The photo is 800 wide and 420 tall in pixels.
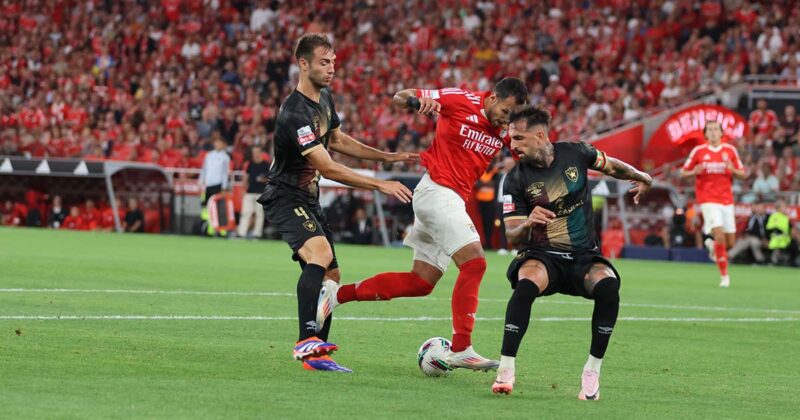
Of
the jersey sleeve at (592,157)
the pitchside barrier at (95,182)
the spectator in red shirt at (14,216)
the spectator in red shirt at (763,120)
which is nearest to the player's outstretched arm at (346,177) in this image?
the jersey sleeve at (592,157)

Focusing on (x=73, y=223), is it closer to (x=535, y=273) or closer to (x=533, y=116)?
(x=533, y=116)

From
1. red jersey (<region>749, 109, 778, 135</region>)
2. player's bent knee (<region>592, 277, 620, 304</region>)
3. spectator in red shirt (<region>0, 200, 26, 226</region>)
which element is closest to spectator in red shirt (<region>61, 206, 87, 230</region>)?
spectator in red shirt (<region>0, 200, 26, 226</region>)

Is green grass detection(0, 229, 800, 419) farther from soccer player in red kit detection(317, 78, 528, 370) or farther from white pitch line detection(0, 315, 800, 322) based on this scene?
soccer player in red kit detection(317, 78, 528, 370)

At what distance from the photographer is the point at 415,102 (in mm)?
9234

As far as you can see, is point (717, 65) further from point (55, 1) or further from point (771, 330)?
point (55, 1)

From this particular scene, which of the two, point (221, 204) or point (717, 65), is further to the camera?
point (717, 65)

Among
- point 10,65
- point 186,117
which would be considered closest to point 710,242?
point 186,117

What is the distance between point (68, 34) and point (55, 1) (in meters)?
1.91

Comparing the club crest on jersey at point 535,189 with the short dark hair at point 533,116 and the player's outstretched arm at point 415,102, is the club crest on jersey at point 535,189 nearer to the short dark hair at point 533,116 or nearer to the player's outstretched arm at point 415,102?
the short dark hair at point 533,116

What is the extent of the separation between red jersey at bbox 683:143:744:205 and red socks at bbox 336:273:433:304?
11224 millimetres

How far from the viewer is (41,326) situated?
9.93 metres

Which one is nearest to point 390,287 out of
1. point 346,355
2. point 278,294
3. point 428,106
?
point 346,355

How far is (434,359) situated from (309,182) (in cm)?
150

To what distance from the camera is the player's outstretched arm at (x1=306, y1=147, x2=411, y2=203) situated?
8.37 metres
